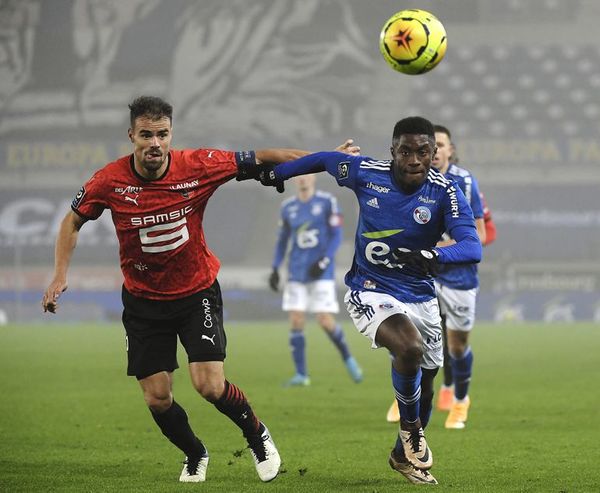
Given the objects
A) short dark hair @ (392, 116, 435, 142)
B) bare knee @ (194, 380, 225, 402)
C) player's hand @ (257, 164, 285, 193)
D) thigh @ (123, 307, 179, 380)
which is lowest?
bare knee @ (194, 380, 225, 402)

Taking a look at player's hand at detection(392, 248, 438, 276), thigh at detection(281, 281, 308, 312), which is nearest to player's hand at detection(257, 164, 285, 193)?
player's hand at detection(392, 248, 438, 276)

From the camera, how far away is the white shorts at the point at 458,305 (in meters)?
9.87

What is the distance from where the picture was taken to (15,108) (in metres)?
39.3

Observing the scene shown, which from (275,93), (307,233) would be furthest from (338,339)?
(275,93)

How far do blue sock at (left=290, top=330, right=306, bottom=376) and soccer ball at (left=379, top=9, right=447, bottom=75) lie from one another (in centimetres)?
641

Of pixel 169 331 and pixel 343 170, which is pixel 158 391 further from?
pixel 343 170

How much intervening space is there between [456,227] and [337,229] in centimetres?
783

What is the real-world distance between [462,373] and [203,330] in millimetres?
3713

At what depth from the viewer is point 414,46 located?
768cm

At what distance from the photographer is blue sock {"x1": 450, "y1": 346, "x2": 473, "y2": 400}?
985 cm

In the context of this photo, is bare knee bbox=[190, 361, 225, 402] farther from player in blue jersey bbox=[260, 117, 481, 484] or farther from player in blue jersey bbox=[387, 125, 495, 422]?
player in blue jersey bbox=[387, 125, 495, 422]

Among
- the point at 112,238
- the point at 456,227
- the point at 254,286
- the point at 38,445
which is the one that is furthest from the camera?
the point at 112,238

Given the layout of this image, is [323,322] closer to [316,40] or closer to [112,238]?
[112,238]

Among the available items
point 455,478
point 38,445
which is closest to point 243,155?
point 455,478
